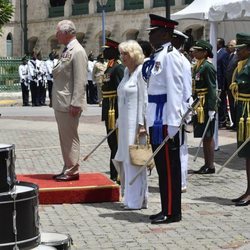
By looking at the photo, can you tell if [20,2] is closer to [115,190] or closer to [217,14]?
[217,14]

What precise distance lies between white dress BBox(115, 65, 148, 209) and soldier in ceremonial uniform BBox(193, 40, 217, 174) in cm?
261

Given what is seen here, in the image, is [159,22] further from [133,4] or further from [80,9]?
[80,9]

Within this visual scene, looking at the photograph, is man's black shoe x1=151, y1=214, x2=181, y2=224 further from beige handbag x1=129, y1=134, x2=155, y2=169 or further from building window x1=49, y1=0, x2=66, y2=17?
building window x1=49, y1=0, x2=66, y2=17

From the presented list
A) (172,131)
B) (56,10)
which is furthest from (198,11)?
(56,10)

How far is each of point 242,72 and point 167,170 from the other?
1688 millimetres

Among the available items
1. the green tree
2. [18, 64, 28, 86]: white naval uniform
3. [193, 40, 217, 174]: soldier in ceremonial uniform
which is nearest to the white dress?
[193, 40, 217, 174]: soldier in ceremonial uniform

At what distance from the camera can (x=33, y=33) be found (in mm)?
62219

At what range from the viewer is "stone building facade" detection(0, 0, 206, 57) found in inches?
2077

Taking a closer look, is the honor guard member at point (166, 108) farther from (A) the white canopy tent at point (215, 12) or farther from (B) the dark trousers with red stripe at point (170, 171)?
(A) the white canopy tent at point (215, 12)

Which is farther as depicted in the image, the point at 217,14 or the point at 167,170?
the point at 217,14

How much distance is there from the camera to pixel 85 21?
57.5 meters

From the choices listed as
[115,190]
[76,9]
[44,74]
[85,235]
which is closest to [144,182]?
[115,190]

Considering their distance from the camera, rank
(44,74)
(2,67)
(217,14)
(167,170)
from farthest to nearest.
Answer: (2,67), (44,74), (217,14), (167,170)

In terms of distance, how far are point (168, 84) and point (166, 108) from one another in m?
0.24
